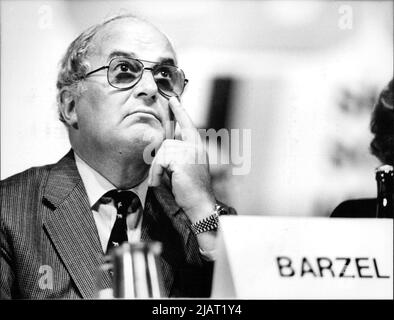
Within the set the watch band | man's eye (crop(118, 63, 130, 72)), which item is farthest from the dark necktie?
man's eye (crop(118, 63, 130, 72))

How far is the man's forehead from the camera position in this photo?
7.43 feet

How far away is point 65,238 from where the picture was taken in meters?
2.19

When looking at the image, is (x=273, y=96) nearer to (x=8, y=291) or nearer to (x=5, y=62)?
(x=5, y=62)

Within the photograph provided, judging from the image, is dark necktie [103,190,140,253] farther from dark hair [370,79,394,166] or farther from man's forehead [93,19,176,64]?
dark hair [370,79,394,166]

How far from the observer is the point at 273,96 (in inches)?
94.7

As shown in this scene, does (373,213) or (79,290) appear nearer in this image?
(79,290)

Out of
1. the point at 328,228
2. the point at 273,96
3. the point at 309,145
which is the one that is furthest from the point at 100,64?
the point at 328,228

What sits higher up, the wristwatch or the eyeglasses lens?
the eyeglasses lens

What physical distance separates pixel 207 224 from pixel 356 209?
57 cm

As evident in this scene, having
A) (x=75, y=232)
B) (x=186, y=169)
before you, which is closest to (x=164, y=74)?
(x=186, y=169)

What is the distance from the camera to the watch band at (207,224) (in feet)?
7.41

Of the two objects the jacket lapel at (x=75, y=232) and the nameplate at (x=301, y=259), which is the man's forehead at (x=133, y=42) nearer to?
the jacket lapel at (x=75, y=232)

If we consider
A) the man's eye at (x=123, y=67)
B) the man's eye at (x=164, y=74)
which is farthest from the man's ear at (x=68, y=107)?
the man's eye at (x=164, y=74)

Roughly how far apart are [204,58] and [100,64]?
1.30 feet
